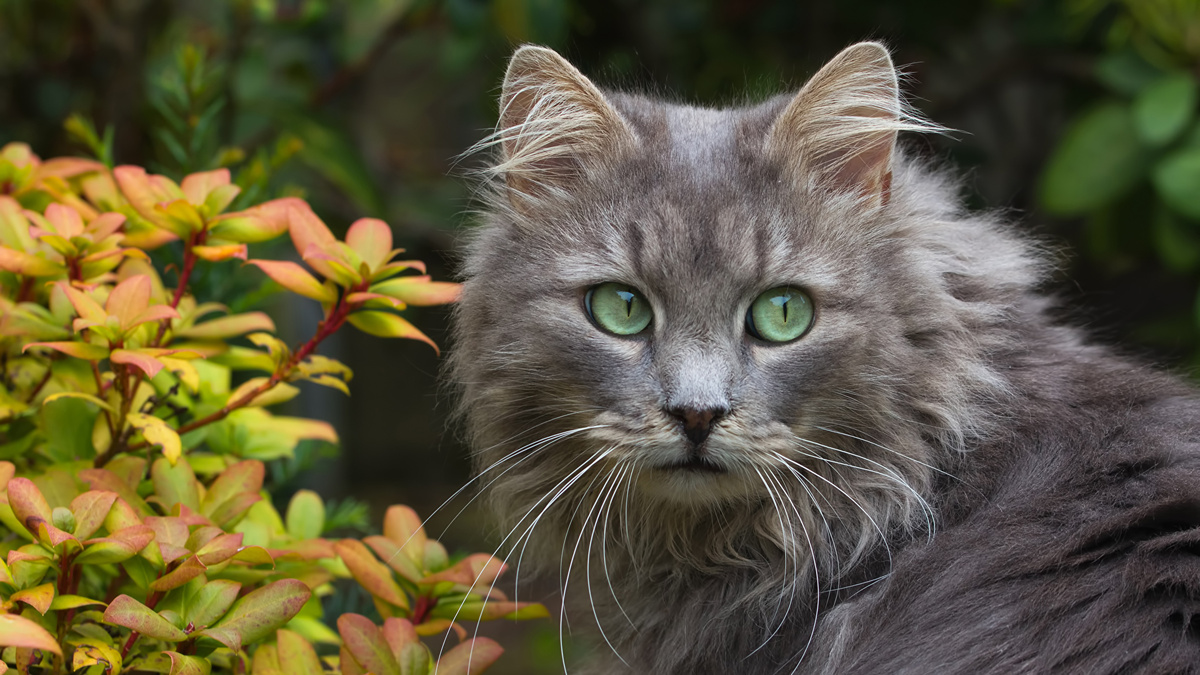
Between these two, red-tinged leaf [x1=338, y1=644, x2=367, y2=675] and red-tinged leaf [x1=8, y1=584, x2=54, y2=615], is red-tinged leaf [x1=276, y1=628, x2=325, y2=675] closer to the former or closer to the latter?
red-tinged leaf [x1=338, y1=644, x2=367, y2=675]

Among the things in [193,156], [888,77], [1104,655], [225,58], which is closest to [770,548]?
[1104,655]

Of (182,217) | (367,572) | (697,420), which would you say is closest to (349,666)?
(367,572)

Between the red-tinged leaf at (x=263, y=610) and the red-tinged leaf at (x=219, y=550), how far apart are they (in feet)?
0.27

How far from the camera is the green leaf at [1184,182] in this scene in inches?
119

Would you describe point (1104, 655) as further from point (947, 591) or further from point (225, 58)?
point (225, 58)

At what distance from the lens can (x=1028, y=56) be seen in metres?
4.47

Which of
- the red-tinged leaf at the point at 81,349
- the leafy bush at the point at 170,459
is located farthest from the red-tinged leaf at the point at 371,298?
the red-tinged leaf at the point at 81,349

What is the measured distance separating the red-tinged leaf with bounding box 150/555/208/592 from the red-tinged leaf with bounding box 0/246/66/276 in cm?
A: 61

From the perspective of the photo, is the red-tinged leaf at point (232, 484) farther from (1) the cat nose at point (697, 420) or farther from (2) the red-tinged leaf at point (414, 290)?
(1) the cat nose at point (697, 420)

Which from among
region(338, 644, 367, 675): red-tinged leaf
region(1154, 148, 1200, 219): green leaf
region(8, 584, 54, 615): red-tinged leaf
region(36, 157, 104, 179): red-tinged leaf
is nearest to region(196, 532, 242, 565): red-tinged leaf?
region(8, 584, 54, 615): red-tinged leaf

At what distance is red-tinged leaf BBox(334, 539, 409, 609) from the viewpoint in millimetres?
1842

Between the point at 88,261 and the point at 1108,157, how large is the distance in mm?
3145

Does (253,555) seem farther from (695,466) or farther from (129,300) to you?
(695,466)

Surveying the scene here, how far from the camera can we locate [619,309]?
193cm
